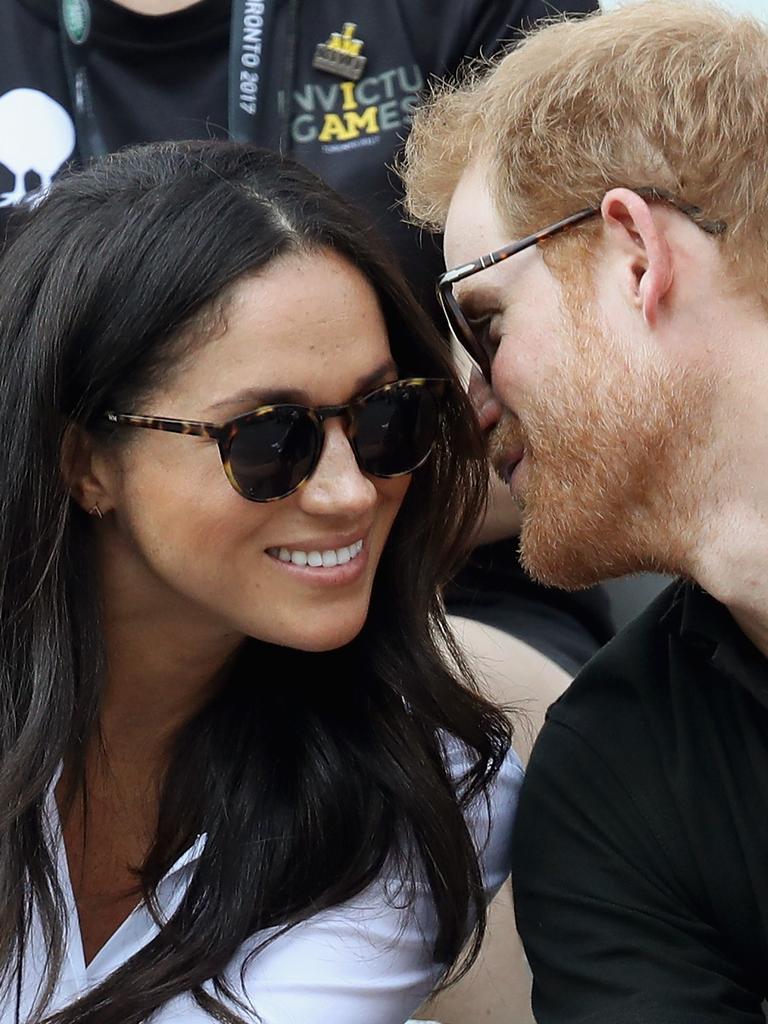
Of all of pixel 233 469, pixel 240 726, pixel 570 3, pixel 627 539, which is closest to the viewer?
pixel 233 469

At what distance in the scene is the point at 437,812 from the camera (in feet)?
6.12

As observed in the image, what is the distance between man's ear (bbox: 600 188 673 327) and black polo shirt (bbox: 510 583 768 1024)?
399 millimetres

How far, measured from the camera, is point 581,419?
5.82ft

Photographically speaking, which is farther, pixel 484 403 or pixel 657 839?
pixel 484 403

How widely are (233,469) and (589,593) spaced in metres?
1.03

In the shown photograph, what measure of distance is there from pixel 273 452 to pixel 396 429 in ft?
0.61


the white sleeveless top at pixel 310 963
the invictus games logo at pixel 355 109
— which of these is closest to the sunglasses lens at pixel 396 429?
the white sleeveless top at pixel 310 963

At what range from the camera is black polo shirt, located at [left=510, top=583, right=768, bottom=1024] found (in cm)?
172

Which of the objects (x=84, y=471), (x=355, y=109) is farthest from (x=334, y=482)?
(x=355, y=109)

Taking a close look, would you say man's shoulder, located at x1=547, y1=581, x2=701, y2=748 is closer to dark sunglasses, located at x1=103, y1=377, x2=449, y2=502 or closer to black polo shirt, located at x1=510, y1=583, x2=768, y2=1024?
black polo shirt, located at x1=510, y1=583, x2=768, y2=1024

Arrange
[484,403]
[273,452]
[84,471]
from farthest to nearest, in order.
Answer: [484,403], [84,471], [273,452]

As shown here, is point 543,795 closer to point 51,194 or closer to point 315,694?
point 315,694

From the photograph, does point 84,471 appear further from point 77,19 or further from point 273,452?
point 77,19

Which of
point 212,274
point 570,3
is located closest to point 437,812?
point 212,274
